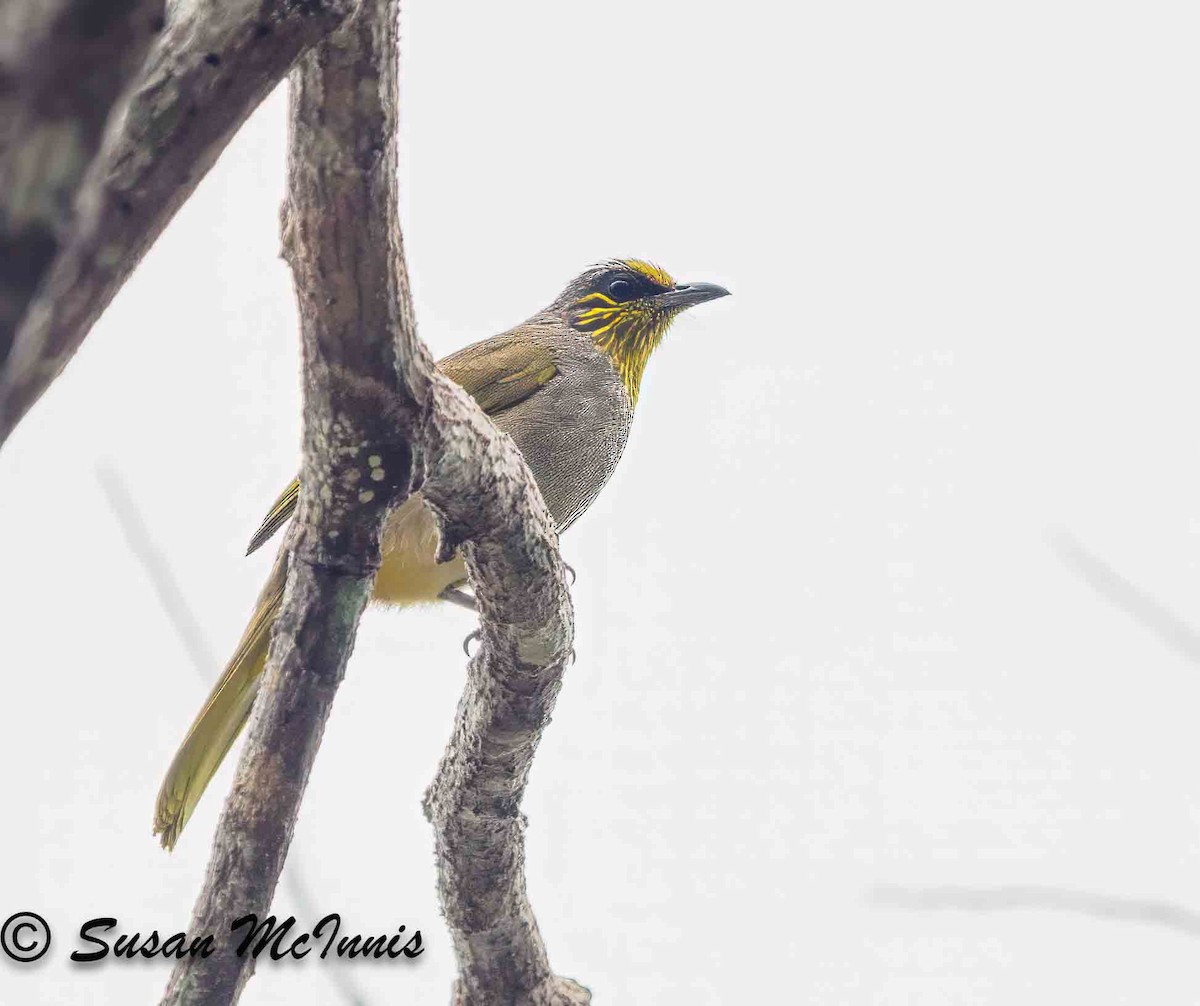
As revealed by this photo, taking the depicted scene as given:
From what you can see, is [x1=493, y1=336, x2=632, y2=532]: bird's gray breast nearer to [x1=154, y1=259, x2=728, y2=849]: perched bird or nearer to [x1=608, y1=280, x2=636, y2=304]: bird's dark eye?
[x1=154, y1=259, x2=728, y2=849]: perched bird

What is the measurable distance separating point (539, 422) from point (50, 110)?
375cm

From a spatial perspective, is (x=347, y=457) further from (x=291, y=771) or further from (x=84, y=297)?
(x=84, y=297)

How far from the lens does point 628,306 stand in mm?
5684

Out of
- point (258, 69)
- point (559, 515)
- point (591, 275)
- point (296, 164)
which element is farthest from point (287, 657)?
point (591, 275)

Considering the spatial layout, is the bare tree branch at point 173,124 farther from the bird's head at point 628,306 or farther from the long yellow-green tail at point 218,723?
the bird's head at point 628,306

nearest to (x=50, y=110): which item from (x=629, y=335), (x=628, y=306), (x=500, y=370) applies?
(x=500, y=370)

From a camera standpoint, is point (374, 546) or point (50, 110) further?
point (374, 546)

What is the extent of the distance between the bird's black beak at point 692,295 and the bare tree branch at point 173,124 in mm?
4288

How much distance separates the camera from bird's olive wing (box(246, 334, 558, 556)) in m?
4.54

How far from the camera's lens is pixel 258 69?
4.78 feet

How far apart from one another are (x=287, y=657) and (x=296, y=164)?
0.92 metres

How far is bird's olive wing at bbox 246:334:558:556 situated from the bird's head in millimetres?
633

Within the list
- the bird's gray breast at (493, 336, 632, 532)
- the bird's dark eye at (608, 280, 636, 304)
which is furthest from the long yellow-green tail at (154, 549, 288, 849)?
the bird's dark eye at (608, 280, 636, 304)

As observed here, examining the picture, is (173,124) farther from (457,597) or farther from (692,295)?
(692,295)
